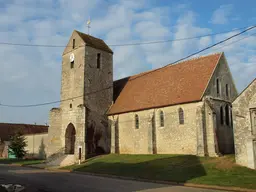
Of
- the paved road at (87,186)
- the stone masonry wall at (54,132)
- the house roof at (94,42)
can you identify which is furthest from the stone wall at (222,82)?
the stone masonry wall at (54,132)

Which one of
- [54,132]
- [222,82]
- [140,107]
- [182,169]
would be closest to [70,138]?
[54,132]

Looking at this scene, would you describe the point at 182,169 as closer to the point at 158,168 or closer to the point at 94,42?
the point at 158,168

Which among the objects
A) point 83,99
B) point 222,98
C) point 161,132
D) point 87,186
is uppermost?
point 83,99

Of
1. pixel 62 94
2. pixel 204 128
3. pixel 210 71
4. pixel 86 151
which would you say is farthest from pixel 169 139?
pixel 62 94

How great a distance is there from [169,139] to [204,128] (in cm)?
414

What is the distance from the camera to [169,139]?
27.9 m

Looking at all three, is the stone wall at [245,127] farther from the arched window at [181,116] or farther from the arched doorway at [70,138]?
the arched doorway at [70,138]

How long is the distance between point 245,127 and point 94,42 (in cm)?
2328

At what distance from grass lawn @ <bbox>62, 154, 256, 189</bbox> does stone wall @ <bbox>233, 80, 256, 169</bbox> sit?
90 cm

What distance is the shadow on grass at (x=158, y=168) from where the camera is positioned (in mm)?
19087

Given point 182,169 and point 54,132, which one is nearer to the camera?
point 182,169

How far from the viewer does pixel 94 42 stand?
1478 inches

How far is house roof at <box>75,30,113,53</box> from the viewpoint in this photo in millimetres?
36356

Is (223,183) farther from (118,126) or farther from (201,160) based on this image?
(118,126)
